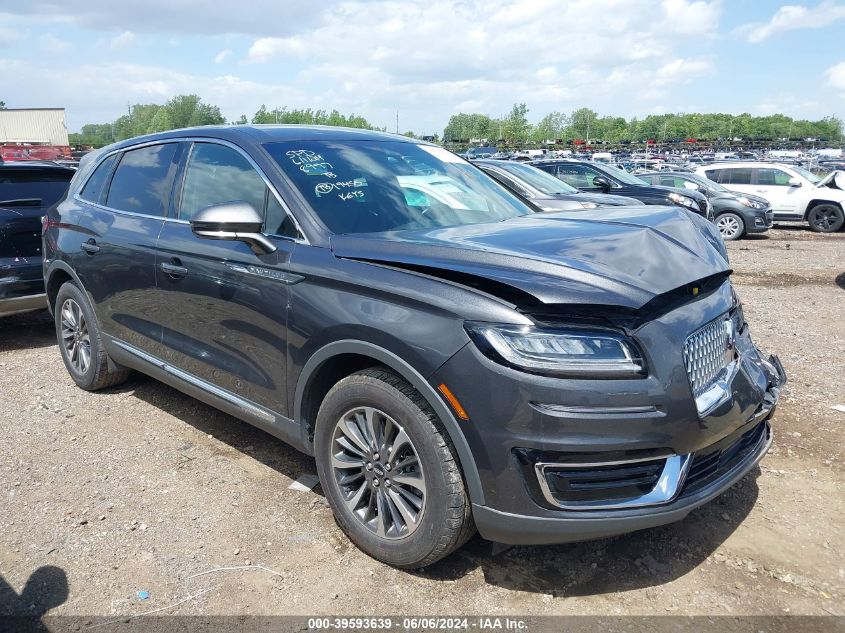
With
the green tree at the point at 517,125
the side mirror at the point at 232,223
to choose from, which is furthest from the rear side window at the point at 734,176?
the green tree at the point at 517,125

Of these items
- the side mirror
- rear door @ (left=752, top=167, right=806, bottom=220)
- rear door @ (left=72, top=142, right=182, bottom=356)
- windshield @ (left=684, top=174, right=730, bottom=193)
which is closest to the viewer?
the side mirror

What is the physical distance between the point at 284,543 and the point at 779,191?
1740 cm

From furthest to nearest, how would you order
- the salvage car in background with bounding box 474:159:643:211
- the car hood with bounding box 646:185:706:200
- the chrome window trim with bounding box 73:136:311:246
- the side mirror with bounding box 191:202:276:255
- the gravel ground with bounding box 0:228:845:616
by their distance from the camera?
1. the car hood with bounding box 646:185:706:200
2. the salvage car in background with bounding box 474:159:643:211
3. the chrome window trim with bounding box 73:136:311:246
4. the side mirror with bounding box 191:202:276:255
5. the gravel ground with bounding box 0:228:845:616

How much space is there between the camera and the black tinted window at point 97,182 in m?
4.79

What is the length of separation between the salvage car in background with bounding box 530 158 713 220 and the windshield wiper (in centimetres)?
909

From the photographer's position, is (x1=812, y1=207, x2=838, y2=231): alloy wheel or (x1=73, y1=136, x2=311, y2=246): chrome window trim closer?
(x1=73, y1=136, x2=311, y2=246): chrome window trim

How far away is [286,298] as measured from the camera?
3.08 metres

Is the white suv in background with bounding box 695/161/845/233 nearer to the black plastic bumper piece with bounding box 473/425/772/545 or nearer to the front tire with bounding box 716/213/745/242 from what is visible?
the front tire with bounding box 716/213/745/242

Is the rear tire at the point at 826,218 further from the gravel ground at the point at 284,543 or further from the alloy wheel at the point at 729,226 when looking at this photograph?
the gravel ground at the point at 284,543

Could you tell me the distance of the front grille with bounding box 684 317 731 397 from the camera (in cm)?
249

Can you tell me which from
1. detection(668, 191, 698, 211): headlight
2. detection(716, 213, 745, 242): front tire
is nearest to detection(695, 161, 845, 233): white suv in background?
detection(716, 213, 745, 242): front tire

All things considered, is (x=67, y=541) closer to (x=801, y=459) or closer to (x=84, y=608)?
(x=84, y=608)

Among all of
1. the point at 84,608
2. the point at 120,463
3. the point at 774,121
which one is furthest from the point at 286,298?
the point at 774,121

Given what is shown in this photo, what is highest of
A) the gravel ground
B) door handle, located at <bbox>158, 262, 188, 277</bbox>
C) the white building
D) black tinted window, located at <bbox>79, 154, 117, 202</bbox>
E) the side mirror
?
the white building
